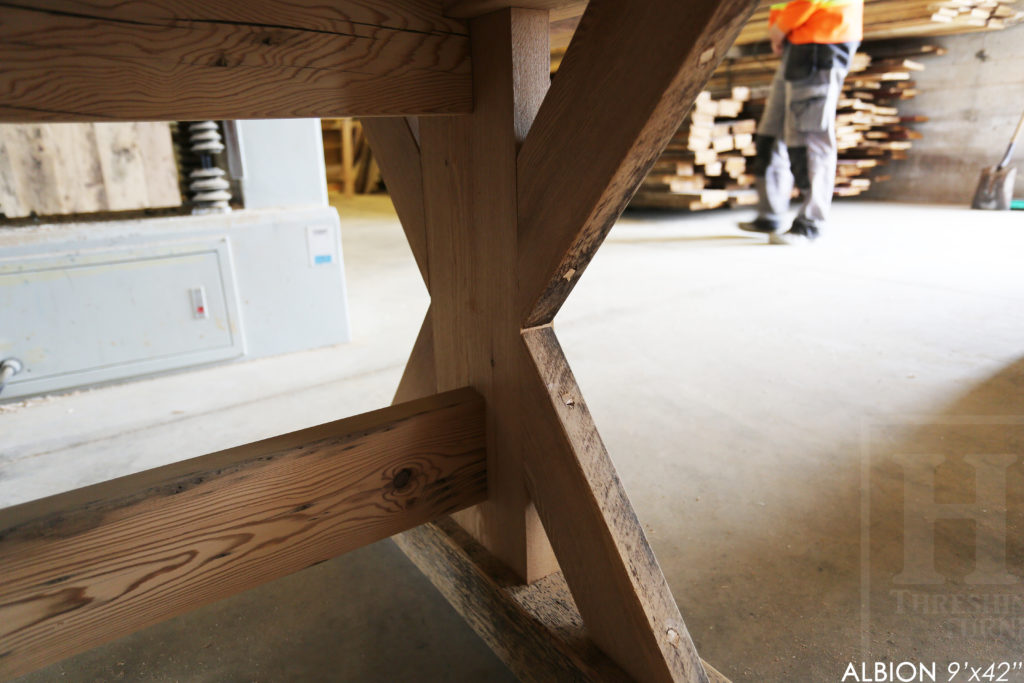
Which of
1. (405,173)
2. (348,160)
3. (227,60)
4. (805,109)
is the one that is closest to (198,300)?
(405,173)

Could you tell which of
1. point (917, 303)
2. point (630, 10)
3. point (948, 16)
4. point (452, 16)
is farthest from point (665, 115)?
point (948, 16)

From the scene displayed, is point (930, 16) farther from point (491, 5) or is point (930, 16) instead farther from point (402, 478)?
point (402, 478)

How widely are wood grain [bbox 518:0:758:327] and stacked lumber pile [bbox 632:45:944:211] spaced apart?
17.9ft

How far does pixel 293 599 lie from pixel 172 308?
156 cm

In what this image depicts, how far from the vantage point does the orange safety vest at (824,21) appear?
14.5 ft

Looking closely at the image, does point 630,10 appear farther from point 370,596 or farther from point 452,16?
point 370,596

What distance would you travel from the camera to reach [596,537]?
1037mm

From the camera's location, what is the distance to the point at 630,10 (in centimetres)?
80

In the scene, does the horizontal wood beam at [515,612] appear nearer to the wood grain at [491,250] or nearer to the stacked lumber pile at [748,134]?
the wood grain at [491,250]

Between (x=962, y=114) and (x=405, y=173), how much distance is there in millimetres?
7785

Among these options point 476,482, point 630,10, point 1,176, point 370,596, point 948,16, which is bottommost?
point 370,596

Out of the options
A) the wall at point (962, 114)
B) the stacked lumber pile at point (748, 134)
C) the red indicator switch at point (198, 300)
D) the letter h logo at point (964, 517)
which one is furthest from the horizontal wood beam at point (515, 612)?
the wall at point (962, 114)

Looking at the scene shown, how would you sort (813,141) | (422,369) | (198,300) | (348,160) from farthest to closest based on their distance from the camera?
(348,160) → (813,141) → (198,300) → (422,369)

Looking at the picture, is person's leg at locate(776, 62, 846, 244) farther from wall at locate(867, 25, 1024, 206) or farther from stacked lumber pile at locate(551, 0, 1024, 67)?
wall at locate(867, 25, 1024, 206)
